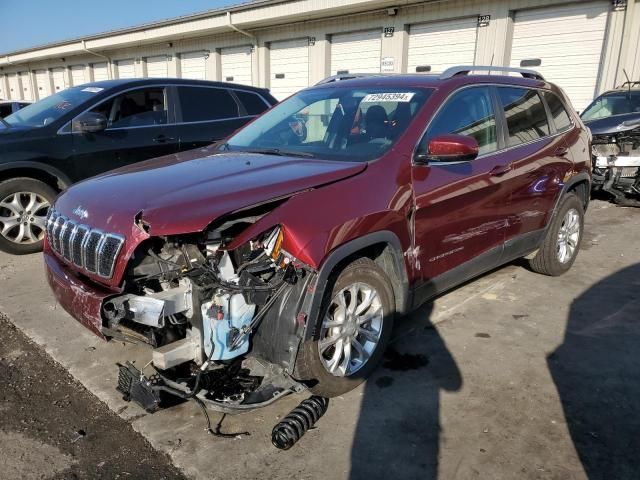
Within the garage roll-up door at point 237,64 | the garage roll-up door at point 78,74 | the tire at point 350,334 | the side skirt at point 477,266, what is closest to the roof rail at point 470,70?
the side skirt at point 477,266

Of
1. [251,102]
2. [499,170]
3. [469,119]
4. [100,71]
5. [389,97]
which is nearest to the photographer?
[389,97]

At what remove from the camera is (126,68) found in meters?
26.1

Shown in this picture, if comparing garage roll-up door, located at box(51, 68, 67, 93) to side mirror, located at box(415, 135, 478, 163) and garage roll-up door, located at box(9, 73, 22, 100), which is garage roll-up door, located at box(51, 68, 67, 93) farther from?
side mirror, located at box(415, 135, 478, 163)

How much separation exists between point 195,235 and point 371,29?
14077 millimetres

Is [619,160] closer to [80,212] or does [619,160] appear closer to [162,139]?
[162,139]

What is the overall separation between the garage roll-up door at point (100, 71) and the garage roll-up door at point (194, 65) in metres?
7.85

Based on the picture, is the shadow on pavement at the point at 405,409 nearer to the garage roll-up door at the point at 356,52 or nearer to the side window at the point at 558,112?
the side window at the point at 558,112

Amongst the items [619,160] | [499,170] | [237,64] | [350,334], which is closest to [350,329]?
[350,334]

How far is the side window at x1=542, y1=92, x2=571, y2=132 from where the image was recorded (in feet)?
15.2

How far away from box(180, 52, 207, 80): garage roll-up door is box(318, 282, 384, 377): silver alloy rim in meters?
19.5

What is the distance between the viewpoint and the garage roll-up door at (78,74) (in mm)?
29734

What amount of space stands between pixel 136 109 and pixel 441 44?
10.1 meters

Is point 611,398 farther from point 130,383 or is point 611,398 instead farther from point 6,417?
point 6,417

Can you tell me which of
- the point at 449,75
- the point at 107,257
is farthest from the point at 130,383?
the point at 449,75
